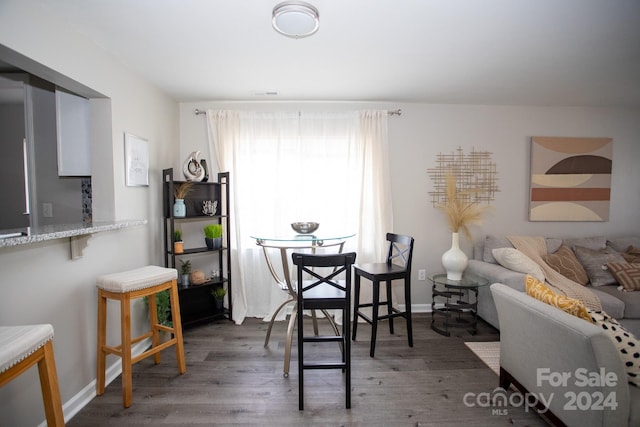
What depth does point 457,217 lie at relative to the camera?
3080 mm

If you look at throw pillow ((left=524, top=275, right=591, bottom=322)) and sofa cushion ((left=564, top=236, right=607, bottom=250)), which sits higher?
sofa cushion ((left=564, top=236, right=607, bottom=250))

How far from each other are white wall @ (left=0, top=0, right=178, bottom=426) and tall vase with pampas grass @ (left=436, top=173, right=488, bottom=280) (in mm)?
2950

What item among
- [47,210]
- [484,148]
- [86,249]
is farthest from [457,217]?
[47,210]

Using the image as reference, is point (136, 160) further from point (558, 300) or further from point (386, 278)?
point (558, 300)

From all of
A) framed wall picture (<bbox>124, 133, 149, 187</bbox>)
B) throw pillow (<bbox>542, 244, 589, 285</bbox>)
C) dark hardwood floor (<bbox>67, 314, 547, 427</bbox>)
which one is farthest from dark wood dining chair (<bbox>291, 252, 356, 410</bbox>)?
throw pillow (<bbox>542, 244, 589, 285</bbox>)

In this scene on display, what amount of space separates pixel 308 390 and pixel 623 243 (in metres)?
3.80

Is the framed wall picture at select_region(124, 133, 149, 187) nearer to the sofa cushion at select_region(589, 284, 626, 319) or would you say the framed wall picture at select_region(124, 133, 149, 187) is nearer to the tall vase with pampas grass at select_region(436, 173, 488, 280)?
the tall vase with pampas grass at select_region(436, 173, 488, 280)

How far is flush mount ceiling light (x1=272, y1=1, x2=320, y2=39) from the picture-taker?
1590mm

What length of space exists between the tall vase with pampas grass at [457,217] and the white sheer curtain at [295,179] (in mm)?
650

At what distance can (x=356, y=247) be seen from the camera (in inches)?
130

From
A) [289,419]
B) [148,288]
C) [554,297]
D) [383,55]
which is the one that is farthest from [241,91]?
[554,297]

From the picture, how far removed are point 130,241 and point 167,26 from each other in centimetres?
167

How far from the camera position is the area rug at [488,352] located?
231 centimetres

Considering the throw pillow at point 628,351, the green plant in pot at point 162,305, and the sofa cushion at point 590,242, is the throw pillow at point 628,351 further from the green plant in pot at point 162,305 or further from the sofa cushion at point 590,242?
the green plant in pot at point 162,305
